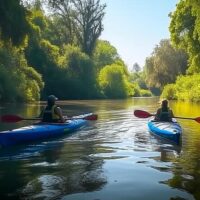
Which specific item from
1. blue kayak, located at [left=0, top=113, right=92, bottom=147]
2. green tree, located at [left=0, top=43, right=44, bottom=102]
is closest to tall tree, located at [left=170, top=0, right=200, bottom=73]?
green tree, located at [left=0, top=43, right=44, bottom=102]

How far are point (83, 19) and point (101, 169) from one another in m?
49.1

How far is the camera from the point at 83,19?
5541cm

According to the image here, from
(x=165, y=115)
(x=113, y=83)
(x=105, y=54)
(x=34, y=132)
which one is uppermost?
(x=105, y=54)

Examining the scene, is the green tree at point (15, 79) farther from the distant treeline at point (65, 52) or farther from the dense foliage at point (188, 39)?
the dense foliage at point (188, 39)

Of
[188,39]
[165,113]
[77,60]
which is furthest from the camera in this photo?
[77,60]

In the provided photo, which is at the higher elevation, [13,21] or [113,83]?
[13,21]

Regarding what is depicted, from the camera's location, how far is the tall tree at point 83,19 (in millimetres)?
54906

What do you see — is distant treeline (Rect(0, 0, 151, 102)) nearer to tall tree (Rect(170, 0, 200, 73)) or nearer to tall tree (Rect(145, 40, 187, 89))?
tall tree (Rect(145, 40, 187, 89))

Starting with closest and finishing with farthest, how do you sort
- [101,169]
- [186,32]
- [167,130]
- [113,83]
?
[101,169] < [167,130] < [186,32] < [113,83]

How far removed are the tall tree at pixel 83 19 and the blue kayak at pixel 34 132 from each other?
42.4 m

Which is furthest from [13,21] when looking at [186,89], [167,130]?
[186,89]

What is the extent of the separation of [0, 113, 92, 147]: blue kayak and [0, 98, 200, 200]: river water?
0.26 metres

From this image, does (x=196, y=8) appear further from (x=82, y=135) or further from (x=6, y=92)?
(x=6, y=92)

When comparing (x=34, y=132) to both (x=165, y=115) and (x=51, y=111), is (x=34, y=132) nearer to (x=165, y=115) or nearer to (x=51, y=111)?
(x=51, y=111)
